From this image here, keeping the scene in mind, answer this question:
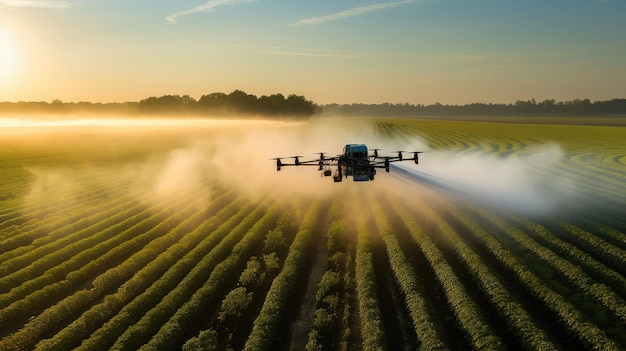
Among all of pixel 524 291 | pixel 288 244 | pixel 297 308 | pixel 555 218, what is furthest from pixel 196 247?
pixel 555 218

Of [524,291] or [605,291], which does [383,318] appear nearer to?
[524,291]

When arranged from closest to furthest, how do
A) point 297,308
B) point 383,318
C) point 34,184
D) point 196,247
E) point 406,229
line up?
point 383,318
point 297,308
point 196,247
point 406,229
point 34,184

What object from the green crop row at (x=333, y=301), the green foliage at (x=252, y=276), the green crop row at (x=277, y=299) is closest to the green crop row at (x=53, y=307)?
the green foliage at (x=252, y=276)

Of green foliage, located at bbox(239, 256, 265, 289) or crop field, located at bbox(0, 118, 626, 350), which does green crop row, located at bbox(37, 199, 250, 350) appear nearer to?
crop field, located at bbox(0, 118, 626, 350)

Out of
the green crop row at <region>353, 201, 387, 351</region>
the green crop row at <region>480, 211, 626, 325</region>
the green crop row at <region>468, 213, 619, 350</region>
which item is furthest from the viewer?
the green crop row at <region>480, 211, 626, 325</region>

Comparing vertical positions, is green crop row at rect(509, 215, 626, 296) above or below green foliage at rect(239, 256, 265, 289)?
above

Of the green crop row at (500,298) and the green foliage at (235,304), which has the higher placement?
the green crop row at (500,298)

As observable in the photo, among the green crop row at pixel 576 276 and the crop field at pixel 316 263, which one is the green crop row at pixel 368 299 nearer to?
the crop field at pixel 316 263

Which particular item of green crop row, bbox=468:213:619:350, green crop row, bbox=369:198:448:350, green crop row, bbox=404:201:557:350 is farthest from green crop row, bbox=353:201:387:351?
green crop row, bbox=468:213:619:350
